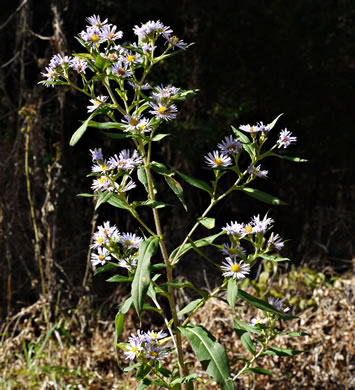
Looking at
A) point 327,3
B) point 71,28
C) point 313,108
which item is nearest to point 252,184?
point 313,108

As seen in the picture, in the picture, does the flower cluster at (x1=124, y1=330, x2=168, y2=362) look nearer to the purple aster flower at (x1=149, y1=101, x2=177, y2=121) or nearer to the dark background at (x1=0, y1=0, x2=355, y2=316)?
the purple aster flower at (x1=149, y1=101, x2=177, y2=121)

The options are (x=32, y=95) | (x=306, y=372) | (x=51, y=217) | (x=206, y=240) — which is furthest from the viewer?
(x=32, y=95)

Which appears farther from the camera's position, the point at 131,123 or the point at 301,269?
the point at 301,269

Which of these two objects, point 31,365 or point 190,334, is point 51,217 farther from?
point 190,334

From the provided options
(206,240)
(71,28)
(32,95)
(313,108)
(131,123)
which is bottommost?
(206,240)

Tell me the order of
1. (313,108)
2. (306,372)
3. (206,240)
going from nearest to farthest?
(206,240) < (306,372) < (313,108)

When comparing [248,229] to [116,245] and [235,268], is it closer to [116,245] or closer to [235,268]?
[235,268]
